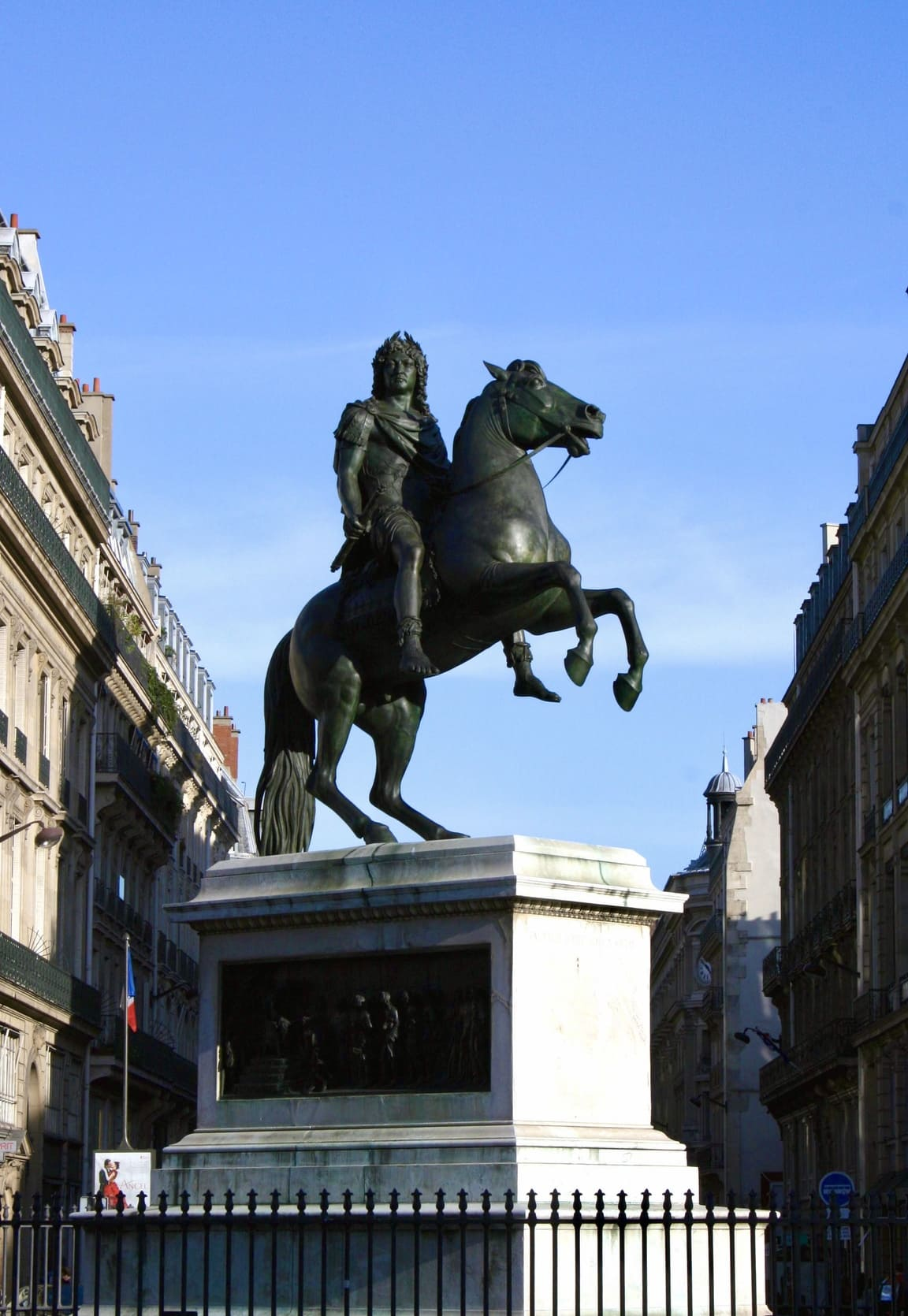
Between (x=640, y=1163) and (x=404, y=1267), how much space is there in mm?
1407

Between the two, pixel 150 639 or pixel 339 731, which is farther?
pixel 150 639

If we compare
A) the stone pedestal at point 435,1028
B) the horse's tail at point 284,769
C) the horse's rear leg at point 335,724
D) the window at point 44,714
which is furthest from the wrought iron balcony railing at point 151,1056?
the stone pedestal at point 435,1028

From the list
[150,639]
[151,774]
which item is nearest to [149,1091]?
[151,774]

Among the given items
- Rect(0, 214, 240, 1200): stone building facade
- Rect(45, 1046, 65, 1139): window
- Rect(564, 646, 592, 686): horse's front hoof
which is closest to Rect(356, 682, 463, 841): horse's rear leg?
A: Rect(564, 646, 592, 686): horse's front hoof

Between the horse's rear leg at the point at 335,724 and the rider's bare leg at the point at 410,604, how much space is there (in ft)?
2.35

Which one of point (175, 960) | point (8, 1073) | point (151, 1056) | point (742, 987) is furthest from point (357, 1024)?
point (742, 987)

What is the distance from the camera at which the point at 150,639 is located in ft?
238

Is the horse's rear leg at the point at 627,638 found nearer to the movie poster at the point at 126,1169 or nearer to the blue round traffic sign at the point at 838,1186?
the blue round traffic sign at the point at 838,1186

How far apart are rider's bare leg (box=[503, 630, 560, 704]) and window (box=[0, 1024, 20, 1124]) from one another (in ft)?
112

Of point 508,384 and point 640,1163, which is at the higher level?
point 508,384

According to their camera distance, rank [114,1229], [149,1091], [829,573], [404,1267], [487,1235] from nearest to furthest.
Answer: [487,1235] → [404,1267] → [114,1229] → [149,1091] → [829,573]

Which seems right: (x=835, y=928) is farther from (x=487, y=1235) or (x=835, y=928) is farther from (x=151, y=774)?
(x=487, y=1235)

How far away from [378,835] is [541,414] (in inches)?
102

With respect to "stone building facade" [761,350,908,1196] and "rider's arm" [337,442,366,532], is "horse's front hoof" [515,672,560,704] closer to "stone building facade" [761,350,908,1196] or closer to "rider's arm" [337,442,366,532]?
"rider's arm" [337,442,366,532]
